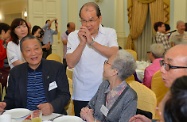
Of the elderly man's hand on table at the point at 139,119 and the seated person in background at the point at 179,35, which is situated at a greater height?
→ the seated person in background at the point at 179,35

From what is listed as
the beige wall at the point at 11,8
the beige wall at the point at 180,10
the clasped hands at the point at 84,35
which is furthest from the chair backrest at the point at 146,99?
the beige wall at the point at 11,8

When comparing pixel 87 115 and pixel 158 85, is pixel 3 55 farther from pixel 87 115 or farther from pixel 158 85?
pixel 87 115

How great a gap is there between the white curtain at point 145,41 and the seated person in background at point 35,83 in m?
6.84

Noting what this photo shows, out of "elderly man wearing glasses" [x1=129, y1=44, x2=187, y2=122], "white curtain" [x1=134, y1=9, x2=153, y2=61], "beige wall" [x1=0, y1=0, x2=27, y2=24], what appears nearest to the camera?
"elderly man wearing glasses" [x1=129, y1=44, x2=187, y2=122]

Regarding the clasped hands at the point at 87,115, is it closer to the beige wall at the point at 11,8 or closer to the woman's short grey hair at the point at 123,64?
the woman's short grey hair at the point at 123,64

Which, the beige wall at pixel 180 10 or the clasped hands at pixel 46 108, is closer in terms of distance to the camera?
the clasped hands at pixel 46 108

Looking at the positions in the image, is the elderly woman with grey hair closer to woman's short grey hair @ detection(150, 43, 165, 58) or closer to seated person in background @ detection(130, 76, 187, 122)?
seated person in background @ detection(130, 76, 187, 122)

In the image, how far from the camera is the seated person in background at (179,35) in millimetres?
7328

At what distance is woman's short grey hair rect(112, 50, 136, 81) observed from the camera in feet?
7.53

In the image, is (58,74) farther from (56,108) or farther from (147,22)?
(147,22)

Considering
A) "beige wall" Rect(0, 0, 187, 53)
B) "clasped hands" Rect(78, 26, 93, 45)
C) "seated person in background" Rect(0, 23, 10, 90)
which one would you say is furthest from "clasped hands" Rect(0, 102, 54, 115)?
"beige wall" Rect(0, 0, 187, 53)

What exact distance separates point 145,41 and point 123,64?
7.19m

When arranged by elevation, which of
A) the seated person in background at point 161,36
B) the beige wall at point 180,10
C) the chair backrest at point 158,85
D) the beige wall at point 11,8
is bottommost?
the chair backrest at point 158,85

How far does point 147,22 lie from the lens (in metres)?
9.29
